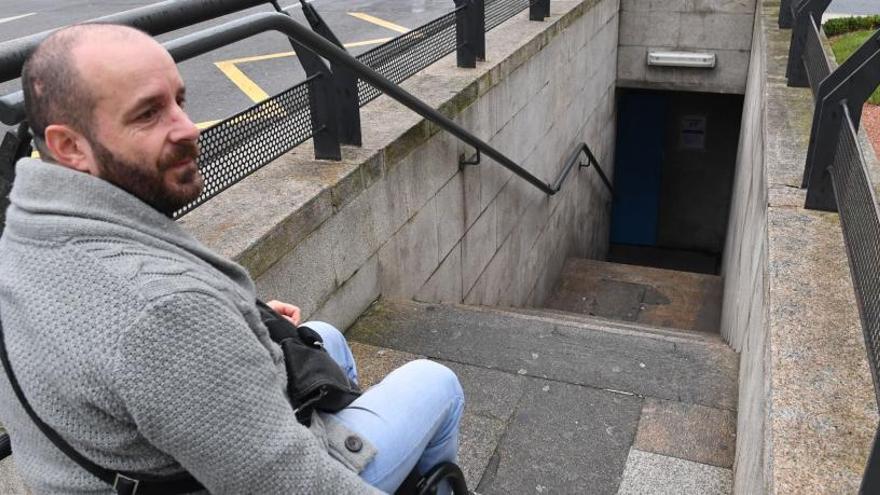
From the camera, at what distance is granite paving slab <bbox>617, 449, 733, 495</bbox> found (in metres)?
2.67

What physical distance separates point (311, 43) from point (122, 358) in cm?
207

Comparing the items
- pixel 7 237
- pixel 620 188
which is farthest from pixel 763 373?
pixel 620 188

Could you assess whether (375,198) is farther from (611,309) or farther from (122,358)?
(611,309)

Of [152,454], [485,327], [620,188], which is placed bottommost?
[620,188]

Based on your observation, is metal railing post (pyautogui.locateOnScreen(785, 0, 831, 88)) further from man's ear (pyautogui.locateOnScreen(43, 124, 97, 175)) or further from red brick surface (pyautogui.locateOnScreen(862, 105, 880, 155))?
man's ear (pyautogui.locateOnScreen(43, 124, 97, 175))

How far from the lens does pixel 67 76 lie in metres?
1.21

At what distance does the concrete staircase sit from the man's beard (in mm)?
1775

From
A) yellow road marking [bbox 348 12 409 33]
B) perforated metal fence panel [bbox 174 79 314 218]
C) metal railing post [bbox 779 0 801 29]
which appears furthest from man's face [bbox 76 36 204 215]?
yellow road marking [bbox 348 12 409 33]

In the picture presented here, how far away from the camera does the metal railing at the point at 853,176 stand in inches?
83.9

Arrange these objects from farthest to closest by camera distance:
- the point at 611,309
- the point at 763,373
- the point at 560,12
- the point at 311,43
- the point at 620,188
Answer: the point at 620,188, the point at 611,309, the point at 560,12, the point at 311,43, the point at 763,373

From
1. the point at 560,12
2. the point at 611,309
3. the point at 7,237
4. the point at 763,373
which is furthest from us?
the point at 611,309

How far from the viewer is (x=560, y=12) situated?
718cm

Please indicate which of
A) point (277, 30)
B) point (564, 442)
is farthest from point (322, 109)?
point (564, 442)

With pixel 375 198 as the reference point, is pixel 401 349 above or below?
below
